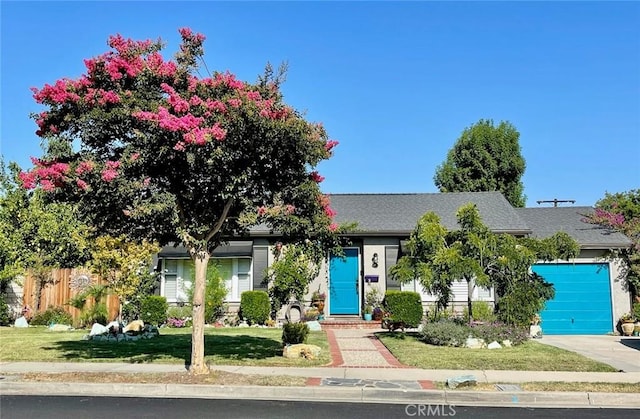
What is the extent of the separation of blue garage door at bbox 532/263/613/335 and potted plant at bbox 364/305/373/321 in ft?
18.9

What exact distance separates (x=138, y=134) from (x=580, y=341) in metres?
13.7

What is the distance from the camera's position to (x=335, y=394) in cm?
866

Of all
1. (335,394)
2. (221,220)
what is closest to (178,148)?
(221,220)

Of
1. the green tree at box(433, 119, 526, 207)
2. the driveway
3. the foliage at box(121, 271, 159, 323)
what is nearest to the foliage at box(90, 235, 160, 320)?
the foliage at box(121, 271, 159, 323)

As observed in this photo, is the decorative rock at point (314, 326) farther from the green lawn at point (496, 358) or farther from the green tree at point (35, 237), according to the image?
the green tree at point (35, 237)

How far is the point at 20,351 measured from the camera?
41.6ft

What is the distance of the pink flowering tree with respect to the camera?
881cm

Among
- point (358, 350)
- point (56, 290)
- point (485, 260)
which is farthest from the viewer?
point (56, 290)

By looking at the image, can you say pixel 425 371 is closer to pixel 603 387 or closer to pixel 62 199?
pixel 603 387

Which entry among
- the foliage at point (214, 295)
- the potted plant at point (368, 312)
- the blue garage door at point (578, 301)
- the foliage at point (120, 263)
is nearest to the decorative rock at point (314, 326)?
the potted plant at point (368, 312)

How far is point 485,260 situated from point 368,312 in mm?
5556

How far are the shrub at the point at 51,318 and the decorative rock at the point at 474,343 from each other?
43.8 feet

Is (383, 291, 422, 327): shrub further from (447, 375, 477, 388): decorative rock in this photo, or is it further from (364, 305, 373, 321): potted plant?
(447, 375, 477, 388): decorative rock

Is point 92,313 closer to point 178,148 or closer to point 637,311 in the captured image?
point 178,148
